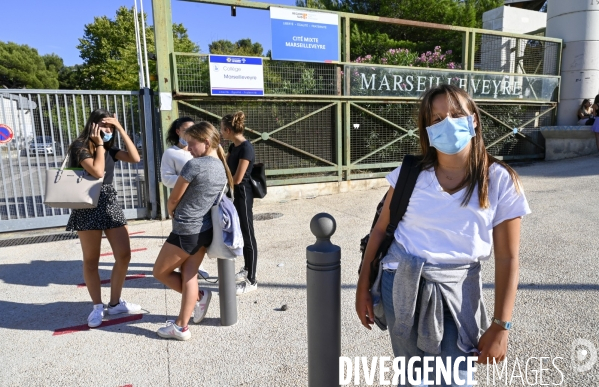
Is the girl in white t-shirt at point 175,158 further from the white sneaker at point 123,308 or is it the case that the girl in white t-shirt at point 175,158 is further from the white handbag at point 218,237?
the white sneaker at point 123,308

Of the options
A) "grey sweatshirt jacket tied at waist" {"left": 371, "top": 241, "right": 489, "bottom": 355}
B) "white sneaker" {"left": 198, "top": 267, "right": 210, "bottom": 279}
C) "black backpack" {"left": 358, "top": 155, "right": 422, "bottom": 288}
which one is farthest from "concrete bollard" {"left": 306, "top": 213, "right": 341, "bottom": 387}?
"white sneaker" {"left": 198, "top": 267, "right": 210, "bottom": 279}

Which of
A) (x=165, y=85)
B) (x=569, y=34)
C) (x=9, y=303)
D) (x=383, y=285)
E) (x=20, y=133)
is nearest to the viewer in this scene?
(x=383, y=285)

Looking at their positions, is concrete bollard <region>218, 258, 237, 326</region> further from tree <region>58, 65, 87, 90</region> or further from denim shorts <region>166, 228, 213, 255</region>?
tree <region>58, 65, 87, 90</region>

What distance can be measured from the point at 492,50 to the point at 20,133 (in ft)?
40.9

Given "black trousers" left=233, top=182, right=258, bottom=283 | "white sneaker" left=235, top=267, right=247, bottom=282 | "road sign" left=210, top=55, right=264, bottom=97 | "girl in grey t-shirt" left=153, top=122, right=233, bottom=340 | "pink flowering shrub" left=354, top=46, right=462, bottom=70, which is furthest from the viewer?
"pink flowering shrub" left=354, top=46, right=462, bottom=70

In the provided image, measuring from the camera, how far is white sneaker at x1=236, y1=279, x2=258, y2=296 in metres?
4.28

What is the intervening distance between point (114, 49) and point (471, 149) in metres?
34.7

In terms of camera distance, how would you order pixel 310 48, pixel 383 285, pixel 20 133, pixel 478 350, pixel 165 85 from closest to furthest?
pixel 478 350 < pixel 383 285 < pixel 20 133 < pixel 165 85 < pixel 310 48

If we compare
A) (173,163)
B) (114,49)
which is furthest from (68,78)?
(173,163)

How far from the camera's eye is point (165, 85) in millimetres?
7441

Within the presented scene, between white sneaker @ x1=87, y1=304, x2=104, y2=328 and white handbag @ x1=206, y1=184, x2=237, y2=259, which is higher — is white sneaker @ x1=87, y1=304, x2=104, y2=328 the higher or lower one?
the lower one

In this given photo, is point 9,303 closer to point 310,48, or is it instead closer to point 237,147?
point 237,147

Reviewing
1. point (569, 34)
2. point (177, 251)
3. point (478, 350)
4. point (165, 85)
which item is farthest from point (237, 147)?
point (569, 34)

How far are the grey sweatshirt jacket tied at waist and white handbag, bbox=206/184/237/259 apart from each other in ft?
6.04
